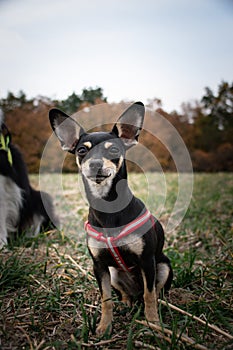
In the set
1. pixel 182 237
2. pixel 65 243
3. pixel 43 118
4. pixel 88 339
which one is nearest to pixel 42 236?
pixel 65 243

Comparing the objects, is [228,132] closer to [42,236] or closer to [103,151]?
[42,236]

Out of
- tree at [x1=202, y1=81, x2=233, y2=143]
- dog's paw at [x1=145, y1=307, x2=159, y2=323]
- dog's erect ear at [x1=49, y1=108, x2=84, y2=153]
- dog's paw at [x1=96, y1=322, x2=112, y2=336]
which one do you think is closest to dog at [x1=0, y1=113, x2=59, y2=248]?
dog's erect ear at [x1=49, y1=108, x2=84, y2=153]

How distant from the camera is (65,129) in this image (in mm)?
2668

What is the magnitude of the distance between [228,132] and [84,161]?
21.0 m

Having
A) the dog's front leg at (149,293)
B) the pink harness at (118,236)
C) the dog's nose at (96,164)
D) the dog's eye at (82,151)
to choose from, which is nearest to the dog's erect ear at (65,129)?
the dog's eye at (82,151)

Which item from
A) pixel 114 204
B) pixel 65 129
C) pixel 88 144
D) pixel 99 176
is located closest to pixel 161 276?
pixel 114 204

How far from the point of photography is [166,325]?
228cm

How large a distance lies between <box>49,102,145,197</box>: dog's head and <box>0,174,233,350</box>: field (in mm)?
1043

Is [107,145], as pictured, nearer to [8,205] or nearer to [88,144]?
[88,144]

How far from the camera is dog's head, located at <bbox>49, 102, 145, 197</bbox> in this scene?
2.38m

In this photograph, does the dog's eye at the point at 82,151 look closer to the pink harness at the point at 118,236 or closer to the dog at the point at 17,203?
the pink harness at the point at 118,236

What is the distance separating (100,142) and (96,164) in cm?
24

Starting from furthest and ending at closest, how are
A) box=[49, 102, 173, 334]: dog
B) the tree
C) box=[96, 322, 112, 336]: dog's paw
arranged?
the tree
box=[49, 102, 173, 334]: dog
box=[96, 322, 112, 336]: dog's paw

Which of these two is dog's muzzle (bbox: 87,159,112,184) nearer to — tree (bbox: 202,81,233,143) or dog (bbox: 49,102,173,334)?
dog (bbox: 49,102,173,334)
